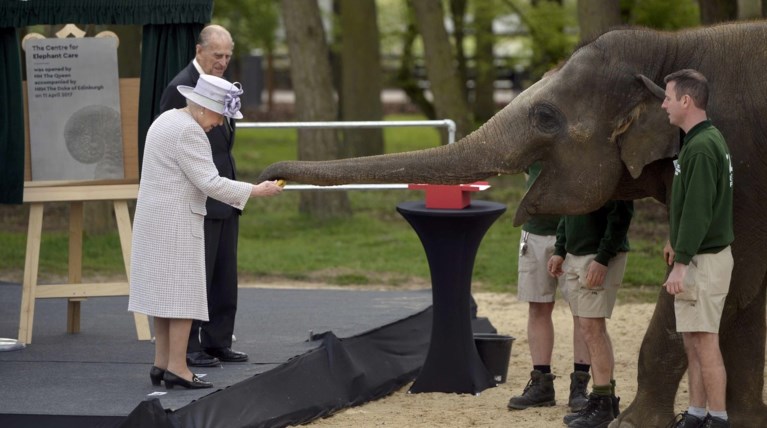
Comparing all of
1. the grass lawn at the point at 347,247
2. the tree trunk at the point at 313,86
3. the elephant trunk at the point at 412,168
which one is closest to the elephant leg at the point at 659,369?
the elephant trunk at the point at 412,168

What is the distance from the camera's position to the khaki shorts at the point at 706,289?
21.4ft

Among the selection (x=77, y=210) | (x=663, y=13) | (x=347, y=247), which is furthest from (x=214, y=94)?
(x=663, y=13)

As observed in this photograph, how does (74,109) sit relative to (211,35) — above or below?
below

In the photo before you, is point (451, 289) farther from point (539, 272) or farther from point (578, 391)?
point (578, 391)

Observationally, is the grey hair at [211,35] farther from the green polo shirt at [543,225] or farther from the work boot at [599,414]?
the work boot at [599,414]

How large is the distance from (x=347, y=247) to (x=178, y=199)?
874cm

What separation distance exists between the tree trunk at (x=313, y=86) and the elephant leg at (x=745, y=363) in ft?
33.5

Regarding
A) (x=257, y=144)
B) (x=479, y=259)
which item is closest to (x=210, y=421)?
(x=479, y=259)

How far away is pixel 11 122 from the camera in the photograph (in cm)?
905

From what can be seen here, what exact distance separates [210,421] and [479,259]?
8.44m

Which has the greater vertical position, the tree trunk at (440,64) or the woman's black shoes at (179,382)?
the tree trunk at (440,64)

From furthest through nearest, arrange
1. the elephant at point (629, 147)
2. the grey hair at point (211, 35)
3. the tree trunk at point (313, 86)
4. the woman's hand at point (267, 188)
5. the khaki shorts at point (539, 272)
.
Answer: the tree trunk at point (313, 86) → the khaki shorts at point (539, 272) → the grey hair at point (211, 35) → the woman's hand at point (267, 188) → the elephant at point (629, 147)

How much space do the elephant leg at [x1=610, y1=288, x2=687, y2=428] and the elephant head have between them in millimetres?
712

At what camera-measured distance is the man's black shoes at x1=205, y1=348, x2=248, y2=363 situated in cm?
832
